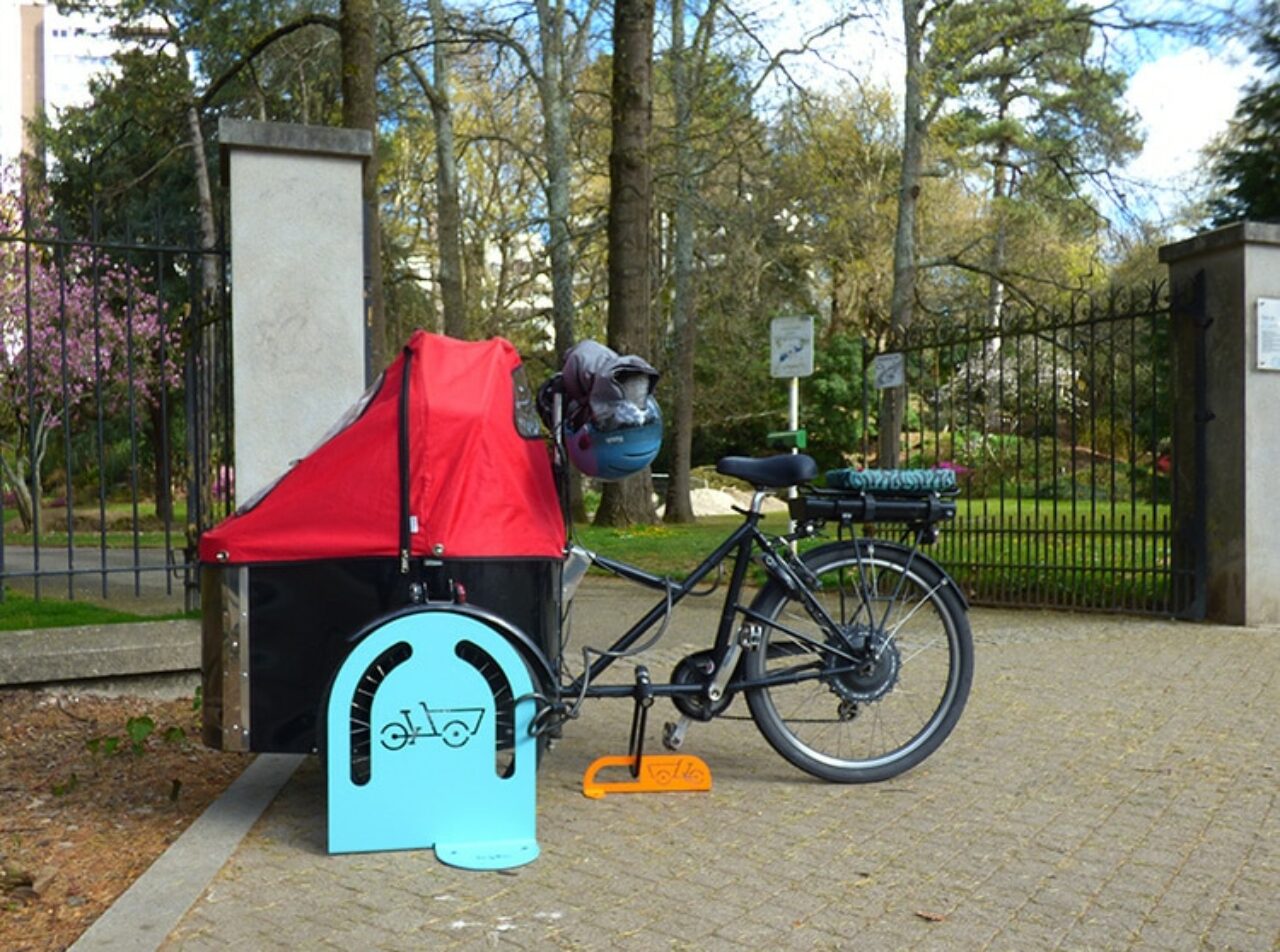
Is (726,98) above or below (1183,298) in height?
above

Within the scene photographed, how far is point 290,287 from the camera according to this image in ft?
22.6

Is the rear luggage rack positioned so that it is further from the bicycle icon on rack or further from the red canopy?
the bicycle icon on rack

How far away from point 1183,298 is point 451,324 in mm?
17215

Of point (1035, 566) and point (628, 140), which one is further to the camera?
point (628, 140)

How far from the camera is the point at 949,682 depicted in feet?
15.9

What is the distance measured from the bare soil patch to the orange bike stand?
55.4 inches

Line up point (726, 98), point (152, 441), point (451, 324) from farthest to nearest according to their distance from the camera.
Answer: point (152, 441) < point (451, 324) < point (726, 98)

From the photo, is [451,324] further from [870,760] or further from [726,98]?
[870,760]

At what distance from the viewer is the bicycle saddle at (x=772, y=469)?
4633 mm

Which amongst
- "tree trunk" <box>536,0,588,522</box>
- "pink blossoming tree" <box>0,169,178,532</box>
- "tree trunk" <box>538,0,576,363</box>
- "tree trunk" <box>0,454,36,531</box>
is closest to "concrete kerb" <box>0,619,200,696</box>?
"pink blossoming tree" <box>0,169,178,532</box>

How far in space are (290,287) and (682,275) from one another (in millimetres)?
18291

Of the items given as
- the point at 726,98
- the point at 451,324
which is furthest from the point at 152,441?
the point at 726,98

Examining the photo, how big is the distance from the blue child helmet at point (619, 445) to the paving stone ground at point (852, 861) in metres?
1.17

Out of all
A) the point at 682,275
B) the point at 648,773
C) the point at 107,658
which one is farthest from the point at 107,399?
the point at 648,773
